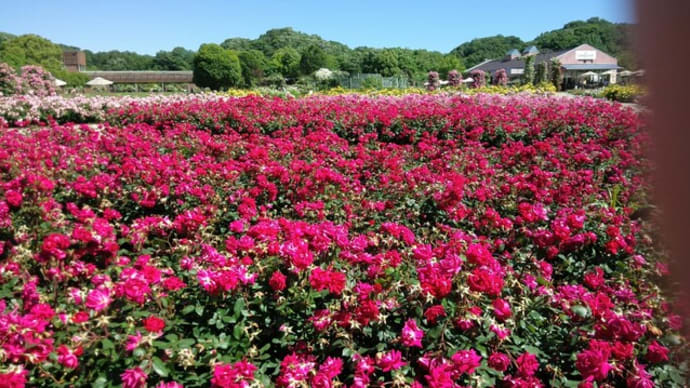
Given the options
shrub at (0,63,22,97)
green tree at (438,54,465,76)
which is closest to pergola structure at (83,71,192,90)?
green tree at (438,54,465,76)

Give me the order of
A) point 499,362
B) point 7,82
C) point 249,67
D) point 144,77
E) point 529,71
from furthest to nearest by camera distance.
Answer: point 144,77 → point 249,67 → point 529,71 → point 7,82 → point 499,362

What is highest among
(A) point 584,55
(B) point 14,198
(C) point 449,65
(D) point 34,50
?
(D) point 34,50

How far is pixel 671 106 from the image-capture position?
287 mm

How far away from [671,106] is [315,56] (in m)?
64.0

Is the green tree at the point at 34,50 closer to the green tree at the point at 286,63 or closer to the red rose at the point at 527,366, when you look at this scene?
the green tree at the point at 286,63

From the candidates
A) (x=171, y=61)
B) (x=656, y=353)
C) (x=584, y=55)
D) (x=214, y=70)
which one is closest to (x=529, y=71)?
(x=214, y=70)

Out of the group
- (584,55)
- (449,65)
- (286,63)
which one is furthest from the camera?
(449,65)

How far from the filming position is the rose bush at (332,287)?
4.91 ft

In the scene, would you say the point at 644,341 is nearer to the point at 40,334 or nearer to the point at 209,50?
the point at 40,334

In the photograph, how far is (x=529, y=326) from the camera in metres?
1.84

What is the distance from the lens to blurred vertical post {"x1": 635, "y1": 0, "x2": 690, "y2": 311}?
0.27 metres

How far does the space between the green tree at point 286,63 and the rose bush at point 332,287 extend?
6771 centimetres

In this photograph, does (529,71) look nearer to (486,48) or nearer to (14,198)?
(14,198)

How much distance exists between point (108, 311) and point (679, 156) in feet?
5.96
